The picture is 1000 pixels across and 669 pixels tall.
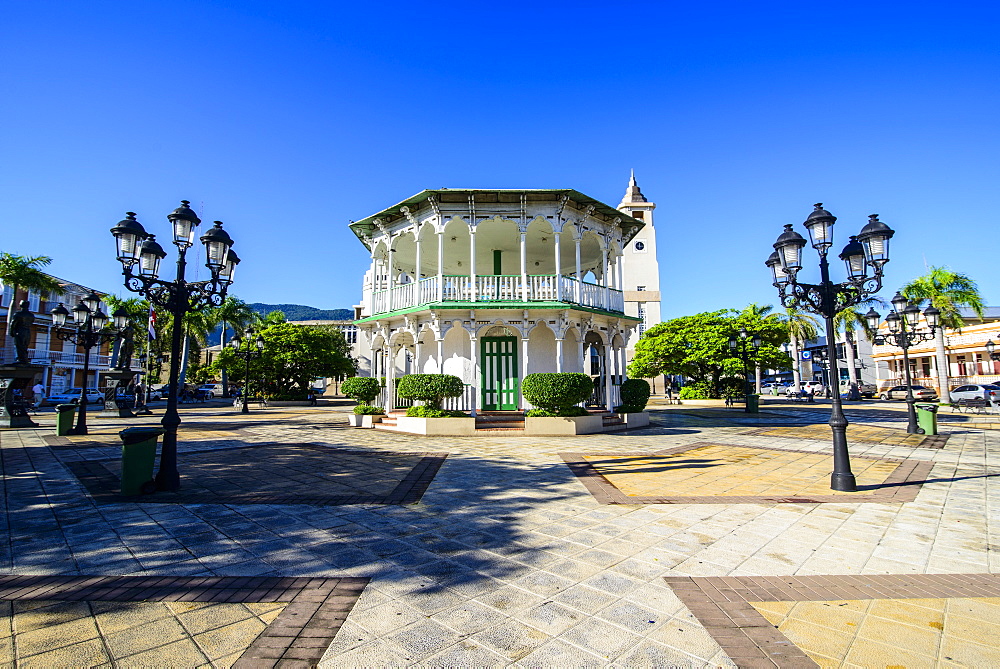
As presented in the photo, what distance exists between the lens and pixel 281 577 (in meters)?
3.91

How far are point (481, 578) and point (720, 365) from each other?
3412 centimetres

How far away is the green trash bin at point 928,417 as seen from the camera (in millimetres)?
14203

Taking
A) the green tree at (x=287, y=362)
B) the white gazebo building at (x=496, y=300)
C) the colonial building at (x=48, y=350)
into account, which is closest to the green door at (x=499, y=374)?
→ the white gazebo building at (x=496, y=300)

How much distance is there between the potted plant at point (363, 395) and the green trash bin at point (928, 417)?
60.3 ft

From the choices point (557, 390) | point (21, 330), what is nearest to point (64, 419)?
point (21, 330)

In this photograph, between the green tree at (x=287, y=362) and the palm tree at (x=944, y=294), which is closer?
the palm tree at (x=944, y=294)

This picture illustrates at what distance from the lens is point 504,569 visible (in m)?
4.12

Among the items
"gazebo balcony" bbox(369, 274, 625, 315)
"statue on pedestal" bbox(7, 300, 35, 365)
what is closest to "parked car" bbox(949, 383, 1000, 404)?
"gazebo balcony" bbox(369, 274, 625, 315)

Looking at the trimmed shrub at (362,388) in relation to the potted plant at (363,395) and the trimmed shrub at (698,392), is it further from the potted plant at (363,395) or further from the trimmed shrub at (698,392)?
the trimmed shrub at (698,392)

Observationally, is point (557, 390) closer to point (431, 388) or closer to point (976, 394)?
point (431, 388)

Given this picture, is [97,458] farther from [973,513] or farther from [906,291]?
[906,291]

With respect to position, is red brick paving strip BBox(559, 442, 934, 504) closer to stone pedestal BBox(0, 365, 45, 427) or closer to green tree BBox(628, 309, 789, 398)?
stone pedestal BBox(0, 365, 45, 427)

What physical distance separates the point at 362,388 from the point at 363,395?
0.35m

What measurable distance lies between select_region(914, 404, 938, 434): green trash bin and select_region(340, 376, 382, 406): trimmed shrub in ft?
61.3
